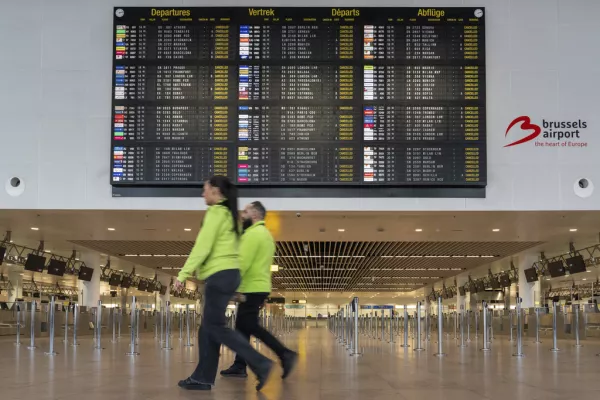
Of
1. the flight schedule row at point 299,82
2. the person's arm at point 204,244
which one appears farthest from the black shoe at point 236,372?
the flight schedule row at point 299,82

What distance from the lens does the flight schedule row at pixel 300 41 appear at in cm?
1009

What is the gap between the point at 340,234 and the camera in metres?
15.1

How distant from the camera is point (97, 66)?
34.6 ft

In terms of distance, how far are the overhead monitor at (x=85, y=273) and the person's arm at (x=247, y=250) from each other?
18.4 metres

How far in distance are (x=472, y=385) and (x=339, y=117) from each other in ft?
17.1

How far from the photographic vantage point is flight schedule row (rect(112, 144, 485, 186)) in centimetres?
998

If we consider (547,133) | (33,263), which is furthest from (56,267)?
(547,133)

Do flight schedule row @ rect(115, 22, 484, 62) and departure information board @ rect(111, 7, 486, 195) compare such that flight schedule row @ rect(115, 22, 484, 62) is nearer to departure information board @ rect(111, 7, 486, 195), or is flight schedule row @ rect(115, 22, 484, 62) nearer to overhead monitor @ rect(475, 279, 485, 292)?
departure information board @ rect(111, 7, 486, 195)

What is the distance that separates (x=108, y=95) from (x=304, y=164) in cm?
316

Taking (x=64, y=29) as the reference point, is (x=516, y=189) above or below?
below

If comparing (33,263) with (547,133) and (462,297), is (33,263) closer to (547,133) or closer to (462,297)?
(547,133)

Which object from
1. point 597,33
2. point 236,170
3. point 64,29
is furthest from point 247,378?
point 597,33

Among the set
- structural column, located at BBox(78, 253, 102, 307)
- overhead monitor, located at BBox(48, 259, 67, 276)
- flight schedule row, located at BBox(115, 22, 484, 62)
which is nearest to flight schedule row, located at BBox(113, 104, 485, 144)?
flight schedule row, located at BBox(115, 22, 484, 62)

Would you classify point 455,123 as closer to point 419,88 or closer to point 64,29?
point 419,88
